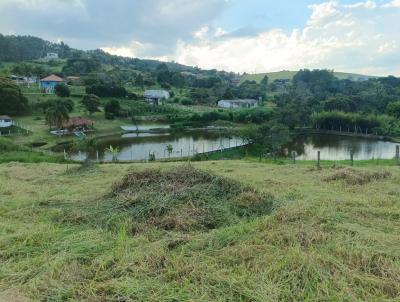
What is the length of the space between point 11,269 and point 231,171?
7.43m

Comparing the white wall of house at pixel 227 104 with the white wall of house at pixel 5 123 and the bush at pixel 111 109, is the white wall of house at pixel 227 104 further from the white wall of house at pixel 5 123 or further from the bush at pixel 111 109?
the white wall of house at pixel 5 123

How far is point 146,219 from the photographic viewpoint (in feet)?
18.7

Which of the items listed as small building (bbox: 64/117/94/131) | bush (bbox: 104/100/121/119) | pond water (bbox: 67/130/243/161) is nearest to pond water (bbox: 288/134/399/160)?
pond water (bbox: 67/130/243/161)

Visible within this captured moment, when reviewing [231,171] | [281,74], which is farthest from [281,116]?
[281,74]

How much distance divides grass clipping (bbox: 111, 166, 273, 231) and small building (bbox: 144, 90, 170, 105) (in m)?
45.2

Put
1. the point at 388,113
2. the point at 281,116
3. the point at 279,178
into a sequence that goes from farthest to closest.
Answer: the point at 388,113, the point at 281,116, the point at 279,178

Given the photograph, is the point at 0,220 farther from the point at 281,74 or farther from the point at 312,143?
the point at 281,74

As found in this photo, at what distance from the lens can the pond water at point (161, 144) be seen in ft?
85.5

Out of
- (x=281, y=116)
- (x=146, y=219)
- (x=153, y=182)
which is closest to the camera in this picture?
(x=146, y=219)

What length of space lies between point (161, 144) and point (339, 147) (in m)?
16.3

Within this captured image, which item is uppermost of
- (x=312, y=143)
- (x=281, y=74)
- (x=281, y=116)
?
(x=281, y=74)

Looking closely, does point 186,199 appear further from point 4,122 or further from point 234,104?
point 234,104

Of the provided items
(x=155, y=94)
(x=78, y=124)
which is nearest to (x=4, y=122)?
(x=78, y=124)

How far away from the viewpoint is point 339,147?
33.2 metres
